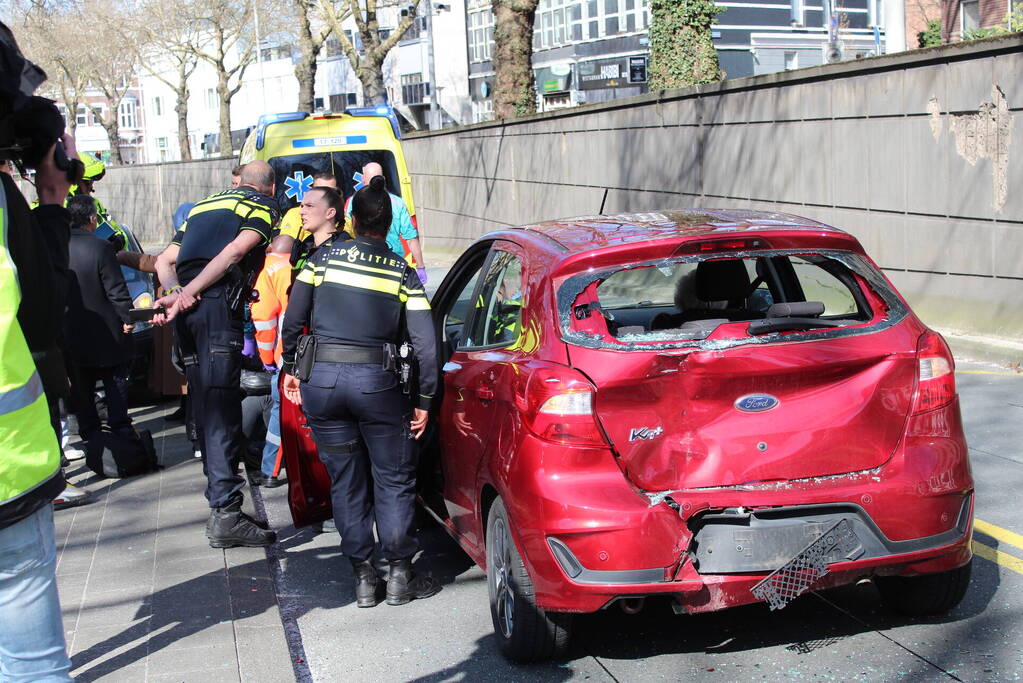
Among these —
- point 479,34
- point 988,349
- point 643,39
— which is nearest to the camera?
point 988,349

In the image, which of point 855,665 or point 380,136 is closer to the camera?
point 855,665

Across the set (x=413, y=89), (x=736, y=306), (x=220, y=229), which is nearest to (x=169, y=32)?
(x=413, y=89)

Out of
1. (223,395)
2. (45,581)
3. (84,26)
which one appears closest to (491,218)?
(223,395)

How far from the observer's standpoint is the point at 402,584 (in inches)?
207

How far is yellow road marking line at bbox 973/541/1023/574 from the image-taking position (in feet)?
17.0

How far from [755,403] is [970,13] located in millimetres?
29067

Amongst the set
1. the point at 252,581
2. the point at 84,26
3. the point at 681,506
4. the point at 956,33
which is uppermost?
the point at 84,26

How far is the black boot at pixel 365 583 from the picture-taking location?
529 cm

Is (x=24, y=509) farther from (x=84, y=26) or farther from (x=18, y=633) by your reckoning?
(x=84, y=26)

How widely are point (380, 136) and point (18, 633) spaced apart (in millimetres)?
10928

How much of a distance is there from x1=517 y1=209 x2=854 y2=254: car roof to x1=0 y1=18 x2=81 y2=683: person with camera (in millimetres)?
2031

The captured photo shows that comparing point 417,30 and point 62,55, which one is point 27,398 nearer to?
point 62,55

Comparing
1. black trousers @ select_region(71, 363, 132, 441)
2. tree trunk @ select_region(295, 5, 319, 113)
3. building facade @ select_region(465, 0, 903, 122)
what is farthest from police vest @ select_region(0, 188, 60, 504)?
building facade @ select_region(465, 0, 903, 122)

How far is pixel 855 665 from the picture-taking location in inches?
169
